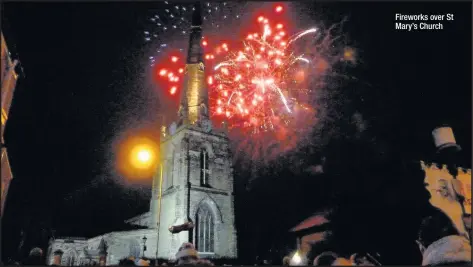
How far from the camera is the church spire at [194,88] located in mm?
33891

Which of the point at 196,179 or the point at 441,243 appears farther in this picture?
the point at 196,179

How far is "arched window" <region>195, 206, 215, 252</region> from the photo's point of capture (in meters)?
29.1

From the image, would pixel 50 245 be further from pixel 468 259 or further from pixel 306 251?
pixel 468 259

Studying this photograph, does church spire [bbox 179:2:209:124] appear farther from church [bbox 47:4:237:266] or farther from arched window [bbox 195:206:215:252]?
arched window [bbox 195:206:215:252]

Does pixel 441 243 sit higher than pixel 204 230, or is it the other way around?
pixel 204 230

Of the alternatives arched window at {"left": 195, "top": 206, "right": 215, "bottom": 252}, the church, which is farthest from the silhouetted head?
arched window at {"left": 195, "top": 206, "right": 215, "bottom": 252}

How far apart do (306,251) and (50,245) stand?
20.7 m

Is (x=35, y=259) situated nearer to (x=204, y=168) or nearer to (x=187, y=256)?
(x=187, y=256)

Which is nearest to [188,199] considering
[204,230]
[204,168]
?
[204,230]

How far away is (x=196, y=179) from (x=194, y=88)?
9.76 meters

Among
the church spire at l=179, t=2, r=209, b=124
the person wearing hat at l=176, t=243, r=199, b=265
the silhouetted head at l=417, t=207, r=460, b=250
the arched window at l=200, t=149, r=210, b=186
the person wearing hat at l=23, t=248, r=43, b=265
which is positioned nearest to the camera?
the person wearing hat at l=176, t=243, r=199, b=265

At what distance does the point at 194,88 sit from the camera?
114ft

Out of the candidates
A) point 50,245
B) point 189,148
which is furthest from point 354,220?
point 50,245

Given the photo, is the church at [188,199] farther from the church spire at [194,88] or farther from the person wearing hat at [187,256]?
the person wearing hat at [187,256]
